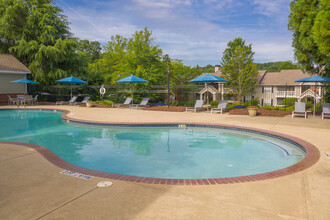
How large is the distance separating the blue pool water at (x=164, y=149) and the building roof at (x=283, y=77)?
31804 mm

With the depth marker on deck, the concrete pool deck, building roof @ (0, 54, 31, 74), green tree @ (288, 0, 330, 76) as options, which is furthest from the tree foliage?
the depth marker on deck

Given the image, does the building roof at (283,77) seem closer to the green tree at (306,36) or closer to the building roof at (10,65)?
the green tree at (306,36)

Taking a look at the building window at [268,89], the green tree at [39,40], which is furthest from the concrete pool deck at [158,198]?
the building window at [268,89]

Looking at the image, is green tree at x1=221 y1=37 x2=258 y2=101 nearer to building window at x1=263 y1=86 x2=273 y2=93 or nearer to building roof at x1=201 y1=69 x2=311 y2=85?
building roof at x1=201 y1=69 x2=311 y2=85

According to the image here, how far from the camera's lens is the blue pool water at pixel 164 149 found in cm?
576

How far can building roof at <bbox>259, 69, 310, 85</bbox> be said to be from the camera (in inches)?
1432

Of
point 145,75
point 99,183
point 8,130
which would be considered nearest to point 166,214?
point 99,183

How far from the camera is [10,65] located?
22.3m

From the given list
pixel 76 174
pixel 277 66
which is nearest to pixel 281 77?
pixel 277 66

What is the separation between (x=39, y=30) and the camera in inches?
966

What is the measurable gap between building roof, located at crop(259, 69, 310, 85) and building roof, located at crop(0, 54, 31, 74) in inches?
1315

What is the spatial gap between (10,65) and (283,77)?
3745 centimetres

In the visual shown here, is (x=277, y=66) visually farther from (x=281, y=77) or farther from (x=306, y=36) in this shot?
(x=306, y=36)

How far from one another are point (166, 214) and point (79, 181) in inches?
70.9
